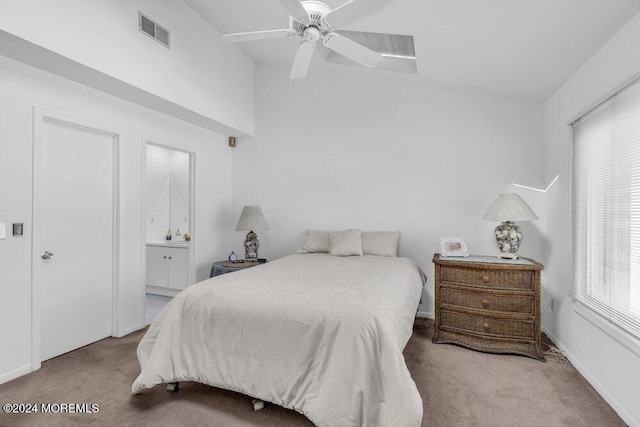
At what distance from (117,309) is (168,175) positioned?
2.57 meters

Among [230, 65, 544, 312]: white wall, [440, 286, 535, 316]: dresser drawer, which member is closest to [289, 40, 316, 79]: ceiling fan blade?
[230, 65, 544, 312]: white wall

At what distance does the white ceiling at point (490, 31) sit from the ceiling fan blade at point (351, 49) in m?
0.30

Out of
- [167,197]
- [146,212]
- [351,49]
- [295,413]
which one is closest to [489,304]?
[295,413]

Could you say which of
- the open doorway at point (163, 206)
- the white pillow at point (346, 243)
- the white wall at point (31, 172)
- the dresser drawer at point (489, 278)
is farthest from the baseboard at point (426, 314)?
the open doorway at point (163, 206)

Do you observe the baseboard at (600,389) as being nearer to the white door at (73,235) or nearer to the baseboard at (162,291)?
the white door at (73,235)

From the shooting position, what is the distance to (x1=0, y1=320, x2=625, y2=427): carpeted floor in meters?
1.87

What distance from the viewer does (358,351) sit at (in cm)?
166

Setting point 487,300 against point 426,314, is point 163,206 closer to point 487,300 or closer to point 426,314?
point 426,314

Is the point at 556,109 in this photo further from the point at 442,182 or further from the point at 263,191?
the point at 263,191

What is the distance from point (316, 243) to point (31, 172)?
2615mm

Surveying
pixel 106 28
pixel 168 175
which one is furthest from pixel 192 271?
pixel 106 28

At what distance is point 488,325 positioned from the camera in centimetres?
282

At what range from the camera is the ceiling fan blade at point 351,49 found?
216 cm

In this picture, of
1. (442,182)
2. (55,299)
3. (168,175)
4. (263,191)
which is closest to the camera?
(55,299)
